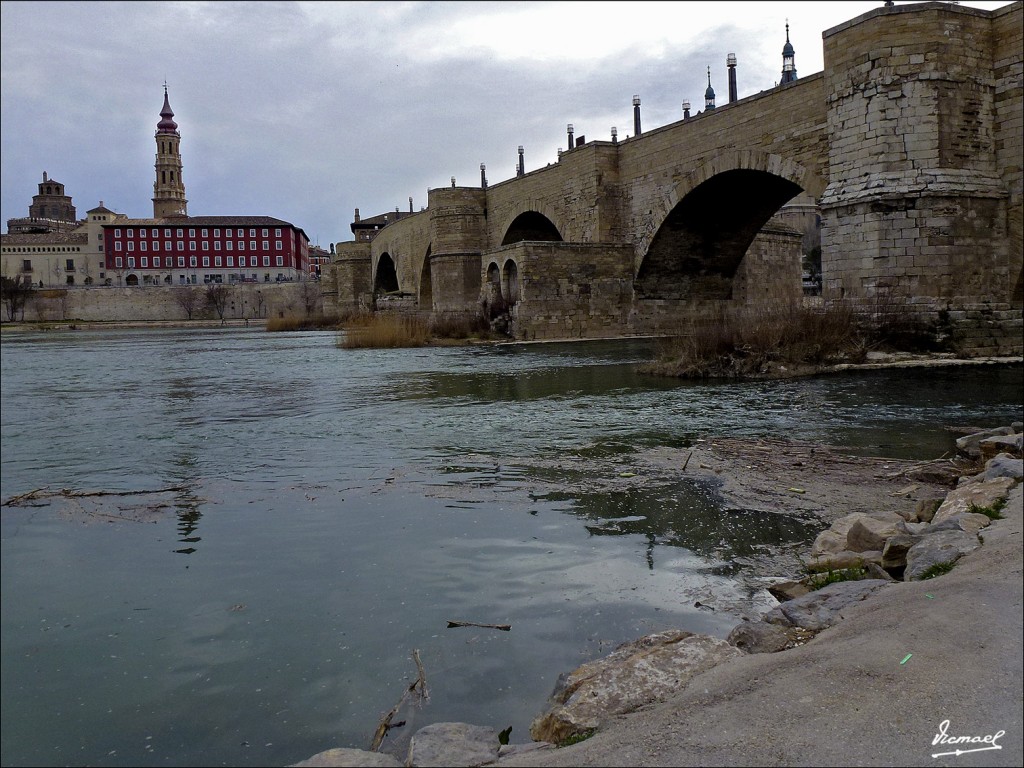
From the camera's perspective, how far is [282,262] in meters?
81.9

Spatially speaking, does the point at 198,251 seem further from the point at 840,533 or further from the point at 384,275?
the point at 840,533

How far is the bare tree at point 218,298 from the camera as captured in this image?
72500 millimetres

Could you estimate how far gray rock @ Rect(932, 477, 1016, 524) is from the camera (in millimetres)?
4078

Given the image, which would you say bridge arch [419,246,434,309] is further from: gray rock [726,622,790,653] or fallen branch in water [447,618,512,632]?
gray rock [726,622,790,653]

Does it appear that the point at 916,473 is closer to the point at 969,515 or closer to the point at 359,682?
the point at 969,515

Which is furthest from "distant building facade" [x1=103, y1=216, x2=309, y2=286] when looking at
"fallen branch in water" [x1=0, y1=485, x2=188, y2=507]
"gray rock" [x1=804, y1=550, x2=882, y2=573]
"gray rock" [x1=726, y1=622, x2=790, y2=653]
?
"gray rock" [x1=726, y1=622, x2=790, y2=653]

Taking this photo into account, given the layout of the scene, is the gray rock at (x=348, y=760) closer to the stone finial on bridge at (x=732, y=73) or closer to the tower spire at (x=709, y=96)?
the stone finial on bridge at (x=732, y=73)

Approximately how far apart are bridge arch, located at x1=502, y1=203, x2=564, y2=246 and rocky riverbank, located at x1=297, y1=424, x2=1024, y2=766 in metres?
27.6

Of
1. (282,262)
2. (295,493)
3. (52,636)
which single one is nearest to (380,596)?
(52,636)

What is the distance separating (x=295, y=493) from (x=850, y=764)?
4106 mm

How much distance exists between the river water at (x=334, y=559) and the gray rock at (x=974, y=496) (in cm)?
63

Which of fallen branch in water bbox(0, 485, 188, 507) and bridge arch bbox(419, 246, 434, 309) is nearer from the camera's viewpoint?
fallen branch in water bbox(0, 485, 188, 507)

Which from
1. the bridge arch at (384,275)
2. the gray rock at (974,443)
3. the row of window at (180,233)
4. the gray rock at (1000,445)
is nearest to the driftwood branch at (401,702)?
the gray rock at (1000,445)

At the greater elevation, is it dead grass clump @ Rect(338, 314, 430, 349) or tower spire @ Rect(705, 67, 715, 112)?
tower spire @ Rect(705, 67, 715, 112)
